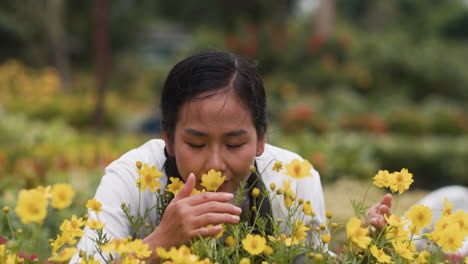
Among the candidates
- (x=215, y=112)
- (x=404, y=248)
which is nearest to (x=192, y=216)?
(x=215, y=112)

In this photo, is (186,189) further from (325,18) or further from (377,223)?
(325,18)

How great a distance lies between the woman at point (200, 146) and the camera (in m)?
1.33

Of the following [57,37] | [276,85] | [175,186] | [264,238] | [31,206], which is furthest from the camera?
[57,37]

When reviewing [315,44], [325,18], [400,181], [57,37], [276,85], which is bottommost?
[57,37]

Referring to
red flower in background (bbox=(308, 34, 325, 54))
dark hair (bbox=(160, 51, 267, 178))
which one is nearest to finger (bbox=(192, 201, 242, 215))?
dark hair (bbox=(160, 51, 267, 178))

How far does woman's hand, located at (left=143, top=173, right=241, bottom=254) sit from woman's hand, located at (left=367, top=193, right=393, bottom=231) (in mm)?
424

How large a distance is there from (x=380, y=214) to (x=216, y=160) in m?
0.52

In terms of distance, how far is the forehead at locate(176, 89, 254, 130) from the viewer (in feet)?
5.20

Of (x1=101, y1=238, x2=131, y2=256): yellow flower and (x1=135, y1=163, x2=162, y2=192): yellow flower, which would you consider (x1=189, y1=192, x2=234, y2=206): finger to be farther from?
(x1=101, y1=238, x2=131, y2=256): yellow flower

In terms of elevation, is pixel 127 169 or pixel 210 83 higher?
pixel 210 83

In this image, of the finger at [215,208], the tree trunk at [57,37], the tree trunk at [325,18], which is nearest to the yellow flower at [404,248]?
the finger at [215,208]

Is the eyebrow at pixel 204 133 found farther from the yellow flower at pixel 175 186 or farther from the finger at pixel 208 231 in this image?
the finger at pixel 208 231

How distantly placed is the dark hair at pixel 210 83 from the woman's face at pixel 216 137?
1.6 inches

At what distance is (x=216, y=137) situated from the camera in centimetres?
157
